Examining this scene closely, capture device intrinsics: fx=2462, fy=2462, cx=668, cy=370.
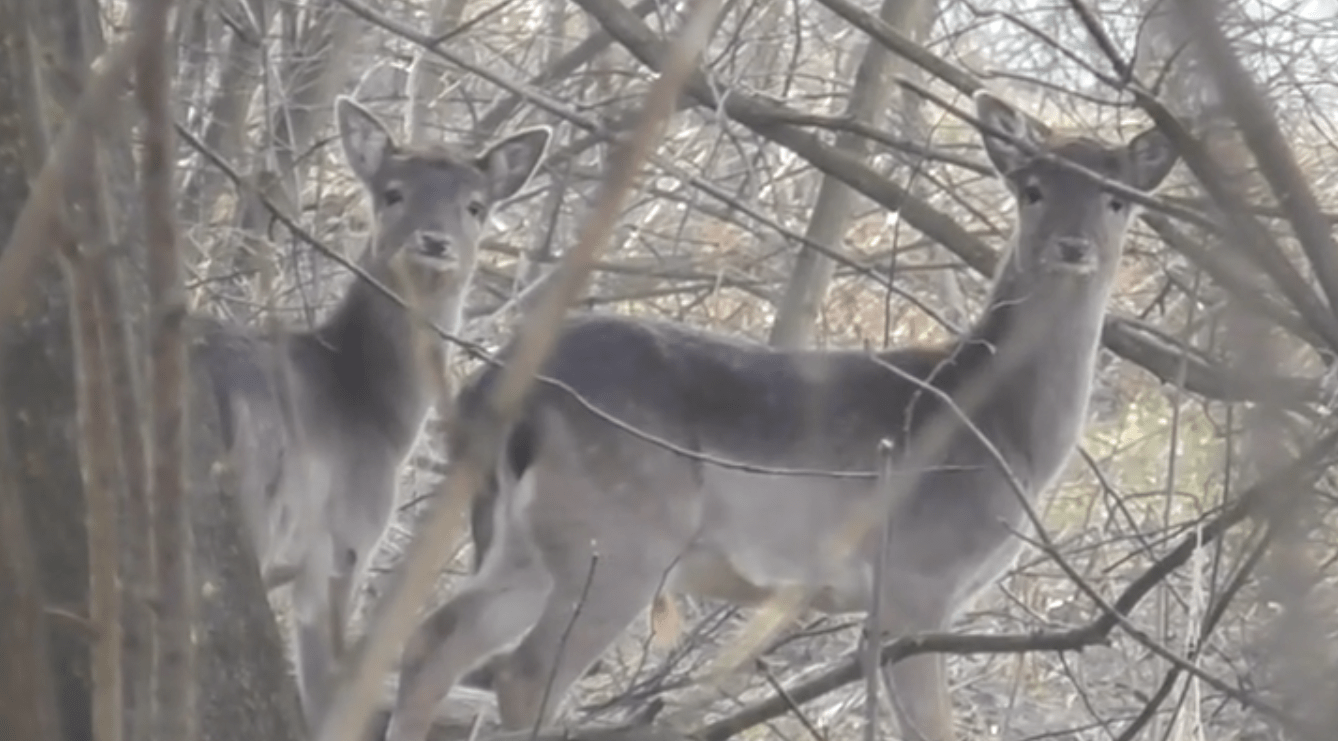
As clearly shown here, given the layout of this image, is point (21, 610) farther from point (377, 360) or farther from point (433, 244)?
point (377, 360)

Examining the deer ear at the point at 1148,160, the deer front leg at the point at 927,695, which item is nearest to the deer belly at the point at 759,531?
the deer front leg at the point at 927,695

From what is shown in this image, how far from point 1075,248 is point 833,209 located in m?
1.45

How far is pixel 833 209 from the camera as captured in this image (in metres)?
7.82

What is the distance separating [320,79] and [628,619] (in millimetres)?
2642

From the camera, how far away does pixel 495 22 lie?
9148mm

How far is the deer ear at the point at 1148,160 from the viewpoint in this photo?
651 cm

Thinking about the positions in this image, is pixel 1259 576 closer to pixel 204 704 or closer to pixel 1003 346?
pixel 204 704

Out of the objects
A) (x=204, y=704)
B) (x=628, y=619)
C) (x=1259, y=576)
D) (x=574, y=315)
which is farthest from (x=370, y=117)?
(x=1259, y=576)

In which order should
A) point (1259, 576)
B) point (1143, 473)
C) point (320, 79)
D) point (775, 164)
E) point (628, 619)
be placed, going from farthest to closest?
point (775, 164) < point (320, 79) < point (1143, 473) < point (628, 619) < point (1259, 576)

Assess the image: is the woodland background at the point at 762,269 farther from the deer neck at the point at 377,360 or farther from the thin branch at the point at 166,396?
the deer neck at the point at 377,360

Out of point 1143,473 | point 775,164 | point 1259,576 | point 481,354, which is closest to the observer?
point 1259,576

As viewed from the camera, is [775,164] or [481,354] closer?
[481,354]

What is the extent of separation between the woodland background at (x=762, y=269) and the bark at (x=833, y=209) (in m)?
0.02

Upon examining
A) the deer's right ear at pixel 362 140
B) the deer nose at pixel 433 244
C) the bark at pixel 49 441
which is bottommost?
the bark at pixel 49 441
